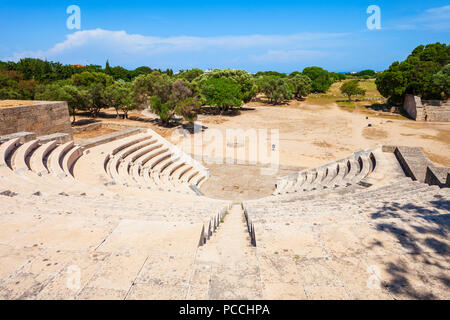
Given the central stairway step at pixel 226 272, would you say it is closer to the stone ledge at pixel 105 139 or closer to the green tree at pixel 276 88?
the stone ledge at pixel 105 139

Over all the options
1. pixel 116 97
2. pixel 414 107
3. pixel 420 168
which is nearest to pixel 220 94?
pixel 116 97

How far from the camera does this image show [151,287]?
3223 millimetres

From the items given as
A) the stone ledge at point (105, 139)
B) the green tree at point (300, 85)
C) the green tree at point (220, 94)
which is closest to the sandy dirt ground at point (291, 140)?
the green tree at point (220, 94)

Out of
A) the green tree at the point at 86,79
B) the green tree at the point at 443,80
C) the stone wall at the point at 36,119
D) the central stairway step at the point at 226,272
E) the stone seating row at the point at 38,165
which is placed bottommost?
the central stairway step at the point at 226,272

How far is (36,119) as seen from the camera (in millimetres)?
16406

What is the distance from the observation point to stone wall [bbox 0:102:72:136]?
14.6m

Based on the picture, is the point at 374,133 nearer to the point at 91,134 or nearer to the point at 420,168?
the point at 420,168

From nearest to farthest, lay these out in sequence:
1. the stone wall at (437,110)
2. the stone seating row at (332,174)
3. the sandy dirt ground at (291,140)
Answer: the stone seating row at (332,174), the sandy dirt ground at (291,140), the stone wall at (437,110)

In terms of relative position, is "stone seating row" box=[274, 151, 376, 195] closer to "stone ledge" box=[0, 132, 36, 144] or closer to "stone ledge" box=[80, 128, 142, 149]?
"stone ledge" box=[80, 128, 142, 149]

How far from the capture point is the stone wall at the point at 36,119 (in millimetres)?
14641
